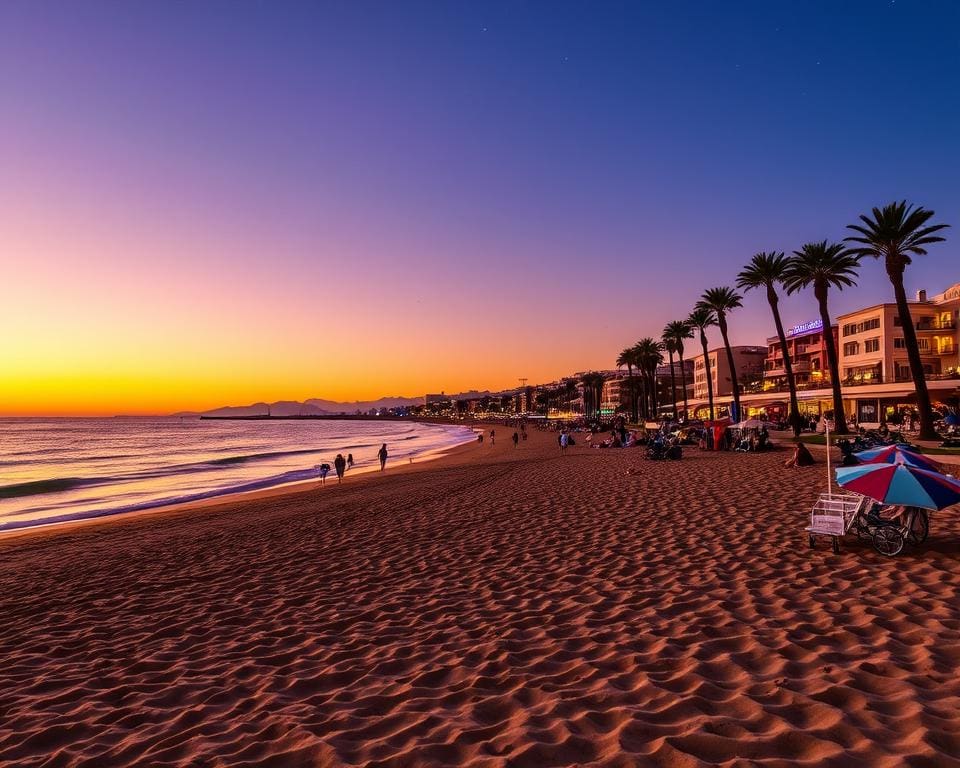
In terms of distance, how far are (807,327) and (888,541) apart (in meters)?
83.6

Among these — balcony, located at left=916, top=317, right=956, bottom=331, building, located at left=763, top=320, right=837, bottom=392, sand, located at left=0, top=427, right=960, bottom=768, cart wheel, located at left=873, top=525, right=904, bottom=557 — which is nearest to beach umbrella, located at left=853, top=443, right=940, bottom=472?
cart wheel, located at left=873, top=525, right=904, bottom=557

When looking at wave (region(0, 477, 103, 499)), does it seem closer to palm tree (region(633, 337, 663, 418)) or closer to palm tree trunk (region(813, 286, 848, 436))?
A: palm tree trunk (region(813, 286, 848, 436))

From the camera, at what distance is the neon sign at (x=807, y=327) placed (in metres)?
79.2

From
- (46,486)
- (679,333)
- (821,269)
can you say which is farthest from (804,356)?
(46,486)

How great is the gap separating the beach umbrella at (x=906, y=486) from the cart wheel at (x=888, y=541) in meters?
0.94

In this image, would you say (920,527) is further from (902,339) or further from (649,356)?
(649,356)

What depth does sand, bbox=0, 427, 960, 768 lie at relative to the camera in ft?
14.4

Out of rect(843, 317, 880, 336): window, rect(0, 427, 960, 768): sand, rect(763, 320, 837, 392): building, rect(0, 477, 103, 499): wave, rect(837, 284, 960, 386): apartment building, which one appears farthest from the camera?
rect(763, 320, 837, 392): building

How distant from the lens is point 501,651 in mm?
6230

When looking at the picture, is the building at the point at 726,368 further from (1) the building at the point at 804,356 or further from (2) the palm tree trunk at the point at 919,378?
(2) the palm tree trunk at the point at 919,378

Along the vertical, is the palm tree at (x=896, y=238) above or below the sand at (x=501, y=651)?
above

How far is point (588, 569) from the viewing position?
934cm

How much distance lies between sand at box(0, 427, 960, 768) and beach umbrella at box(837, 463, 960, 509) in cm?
108

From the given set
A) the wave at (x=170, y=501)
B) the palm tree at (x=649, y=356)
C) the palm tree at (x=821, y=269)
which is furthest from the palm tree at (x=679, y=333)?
the wave at (x=170, y=501)
